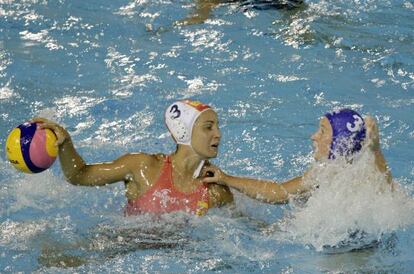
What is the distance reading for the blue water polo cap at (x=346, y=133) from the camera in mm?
4840

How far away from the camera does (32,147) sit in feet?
16.0

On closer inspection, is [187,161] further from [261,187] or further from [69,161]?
[69,161]

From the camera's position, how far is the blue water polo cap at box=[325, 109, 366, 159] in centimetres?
484

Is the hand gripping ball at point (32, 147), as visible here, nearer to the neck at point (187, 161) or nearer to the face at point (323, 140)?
the neck at point (187, 161)

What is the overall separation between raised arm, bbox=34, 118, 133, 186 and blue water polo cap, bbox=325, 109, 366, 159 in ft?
3.91

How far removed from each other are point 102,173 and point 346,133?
1393 millimetres

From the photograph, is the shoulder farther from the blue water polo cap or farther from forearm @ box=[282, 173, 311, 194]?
the blue water polo cap

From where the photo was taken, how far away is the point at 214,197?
5203 millimetres

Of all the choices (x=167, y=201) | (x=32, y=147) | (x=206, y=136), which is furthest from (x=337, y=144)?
(x=32, y=147)

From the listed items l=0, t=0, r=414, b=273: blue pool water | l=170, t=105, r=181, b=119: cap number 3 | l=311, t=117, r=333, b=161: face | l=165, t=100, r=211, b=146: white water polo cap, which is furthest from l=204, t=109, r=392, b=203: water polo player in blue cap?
l=170, t=105, r=181, b=119: cap number 3

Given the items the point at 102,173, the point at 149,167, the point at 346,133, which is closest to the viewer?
the point at 346,133

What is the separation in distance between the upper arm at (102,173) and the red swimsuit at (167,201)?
0.18 meters

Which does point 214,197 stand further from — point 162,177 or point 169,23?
point 169,23

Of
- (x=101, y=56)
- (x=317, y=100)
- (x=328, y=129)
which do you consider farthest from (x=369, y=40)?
(x=328, y=129)
